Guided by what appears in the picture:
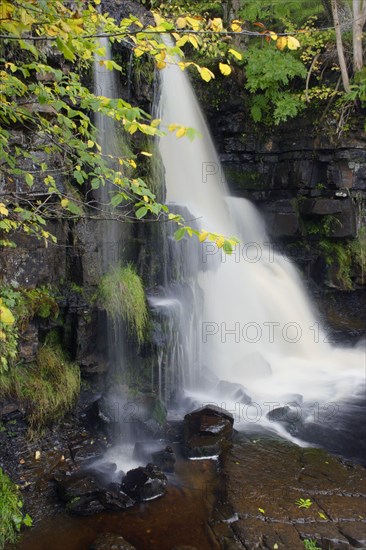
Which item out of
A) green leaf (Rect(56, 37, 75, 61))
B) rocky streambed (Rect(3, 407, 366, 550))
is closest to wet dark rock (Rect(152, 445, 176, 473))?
rocky streambed (Rect(3, 407, 366, 550))

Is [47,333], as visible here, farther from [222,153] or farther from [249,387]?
[222,153]

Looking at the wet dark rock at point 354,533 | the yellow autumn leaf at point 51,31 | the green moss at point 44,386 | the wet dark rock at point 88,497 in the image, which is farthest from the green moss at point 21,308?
the wet dark rock at point 354,533

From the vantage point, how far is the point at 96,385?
6.73 meters

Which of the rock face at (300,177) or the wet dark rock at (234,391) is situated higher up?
the rock face at (300,177)

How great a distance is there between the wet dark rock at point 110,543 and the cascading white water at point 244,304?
3.19 m

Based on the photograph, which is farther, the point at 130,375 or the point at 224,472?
the point at 130,375

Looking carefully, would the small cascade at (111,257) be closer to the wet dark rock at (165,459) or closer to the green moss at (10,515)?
the wet dark rock at (165,459)

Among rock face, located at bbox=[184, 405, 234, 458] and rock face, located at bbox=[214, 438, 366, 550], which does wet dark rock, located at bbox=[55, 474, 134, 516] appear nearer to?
rock face, located at bbox=[214, 438, 366, 550]

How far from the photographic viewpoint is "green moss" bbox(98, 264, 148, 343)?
671 cm

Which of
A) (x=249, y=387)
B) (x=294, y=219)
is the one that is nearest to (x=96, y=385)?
(x=249, y=387)

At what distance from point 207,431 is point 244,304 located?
158 inches

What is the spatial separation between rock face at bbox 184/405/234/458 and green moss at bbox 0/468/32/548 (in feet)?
7.21

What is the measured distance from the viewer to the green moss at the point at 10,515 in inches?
168

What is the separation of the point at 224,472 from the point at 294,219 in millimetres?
7168
